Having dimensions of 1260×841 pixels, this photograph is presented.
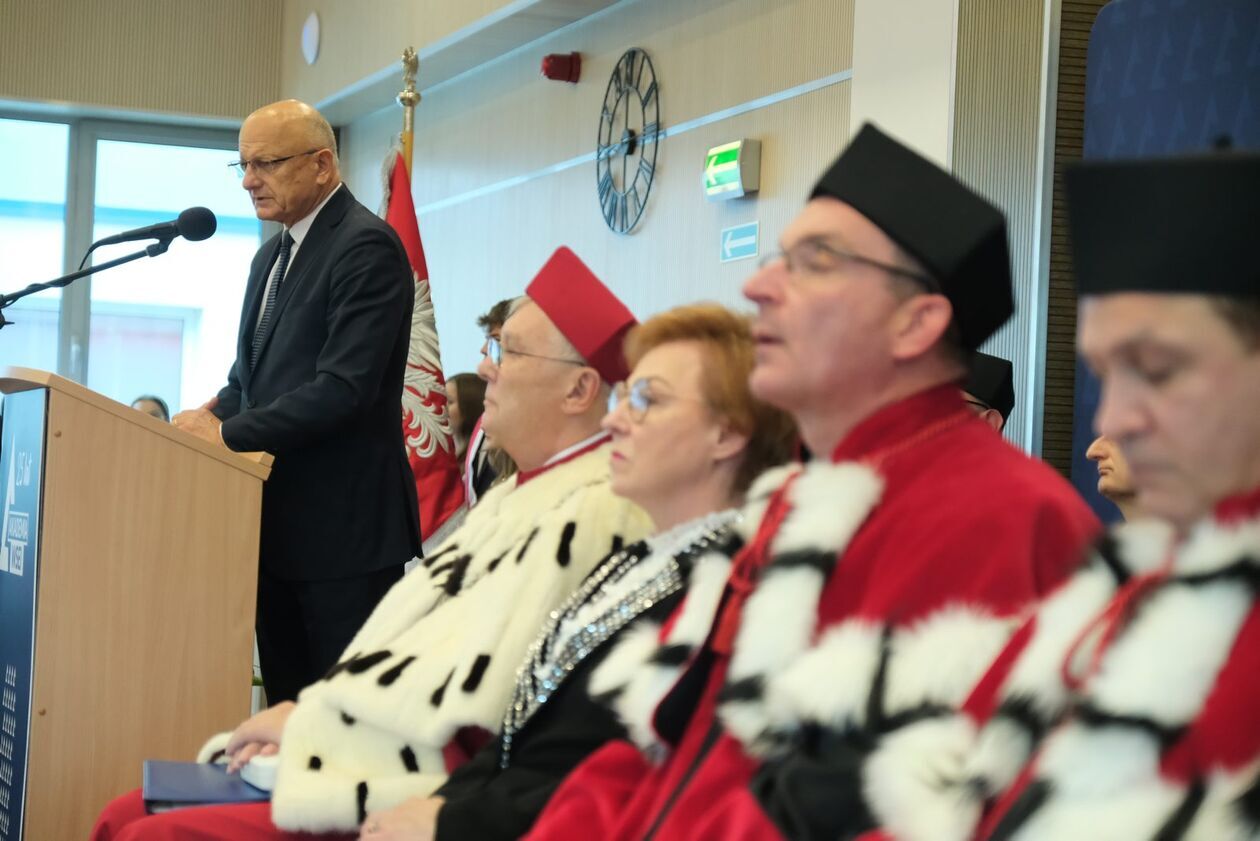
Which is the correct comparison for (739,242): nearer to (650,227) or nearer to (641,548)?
(650,227)

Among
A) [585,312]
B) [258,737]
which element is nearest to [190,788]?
[258,737]

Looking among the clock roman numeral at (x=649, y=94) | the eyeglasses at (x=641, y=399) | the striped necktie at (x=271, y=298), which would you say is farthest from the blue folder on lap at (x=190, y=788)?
the clock roman numeral at (x=649, y=94)

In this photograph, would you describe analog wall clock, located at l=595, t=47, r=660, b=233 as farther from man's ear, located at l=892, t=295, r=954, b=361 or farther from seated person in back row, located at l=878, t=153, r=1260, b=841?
seated person in back row, located at l=878, t=153, r=1260, b=841

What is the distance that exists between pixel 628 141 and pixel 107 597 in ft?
12.0

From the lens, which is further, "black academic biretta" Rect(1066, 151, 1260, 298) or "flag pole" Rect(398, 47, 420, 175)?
"flag pole" Rect(398, 47, 420, 175)

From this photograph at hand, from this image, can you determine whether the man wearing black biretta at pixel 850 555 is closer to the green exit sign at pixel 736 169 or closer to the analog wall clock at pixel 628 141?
the green exit sign at pixel 736 169

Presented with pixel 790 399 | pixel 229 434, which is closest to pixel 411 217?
pixel 229 434

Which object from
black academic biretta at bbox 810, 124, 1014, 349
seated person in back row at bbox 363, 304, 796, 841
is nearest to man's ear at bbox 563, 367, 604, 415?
seated person in back row at bbox 363, 304, 796, 841

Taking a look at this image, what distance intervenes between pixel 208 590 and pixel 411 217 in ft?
8.71

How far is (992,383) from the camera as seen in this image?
3.14m

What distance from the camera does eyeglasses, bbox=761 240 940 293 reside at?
1546 mm

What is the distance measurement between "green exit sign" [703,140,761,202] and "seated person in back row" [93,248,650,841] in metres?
2.85

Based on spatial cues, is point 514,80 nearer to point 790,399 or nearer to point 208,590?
point 208,590

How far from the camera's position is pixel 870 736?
128cm
